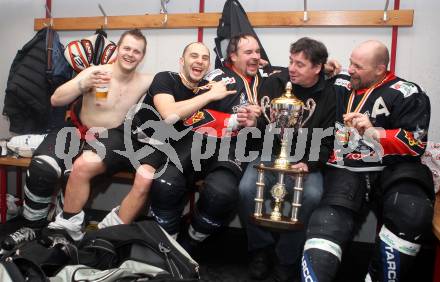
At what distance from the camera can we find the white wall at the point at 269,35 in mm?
2236

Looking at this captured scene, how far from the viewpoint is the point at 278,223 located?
5.38 feet

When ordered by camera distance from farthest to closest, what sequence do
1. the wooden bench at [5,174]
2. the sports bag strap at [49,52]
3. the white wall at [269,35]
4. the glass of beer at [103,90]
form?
1. the sports bag strap at [49,52]
2. the white wall at [269,35]
3. the wooden bench at [5,174]
4. the glass of beer at [103,90]

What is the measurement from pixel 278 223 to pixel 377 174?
1.67 feet

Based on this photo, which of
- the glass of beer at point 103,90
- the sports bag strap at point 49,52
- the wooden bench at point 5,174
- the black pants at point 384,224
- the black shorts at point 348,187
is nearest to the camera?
the black pants at point 384,224

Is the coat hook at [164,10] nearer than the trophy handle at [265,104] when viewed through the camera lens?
No

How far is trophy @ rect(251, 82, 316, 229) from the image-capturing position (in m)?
1.65

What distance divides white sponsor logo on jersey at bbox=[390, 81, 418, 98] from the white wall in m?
0.56

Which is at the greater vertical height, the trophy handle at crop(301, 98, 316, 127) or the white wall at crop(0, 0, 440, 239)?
the white wall at crop(0, 0, 440, 239)

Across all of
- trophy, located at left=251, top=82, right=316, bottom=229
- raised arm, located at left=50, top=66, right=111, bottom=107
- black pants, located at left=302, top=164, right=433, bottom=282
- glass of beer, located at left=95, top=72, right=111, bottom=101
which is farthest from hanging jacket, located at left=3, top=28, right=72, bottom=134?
black pants, located at left=302, top=164, right=433, bottom=282

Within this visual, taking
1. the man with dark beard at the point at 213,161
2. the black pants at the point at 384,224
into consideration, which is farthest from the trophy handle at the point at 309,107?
the black pants at the point at 384,224

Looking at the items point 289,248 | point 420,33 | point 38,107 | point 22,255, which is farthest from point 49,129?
point 420,33

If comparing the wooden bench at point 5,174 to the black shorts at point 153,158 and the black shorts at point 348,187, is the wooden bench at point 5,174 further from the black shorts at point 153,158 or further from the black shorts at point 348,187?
the black shorts at point 348,187

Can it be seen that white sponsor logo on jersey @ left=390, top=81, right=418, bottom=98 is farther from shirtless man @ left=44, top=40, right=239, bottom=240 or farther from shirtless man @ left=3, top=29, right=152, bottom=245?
shirtless man @ left=3, top=29, right=152, bottom=245

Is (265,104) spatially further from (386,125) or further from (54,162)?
(54,162)
